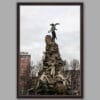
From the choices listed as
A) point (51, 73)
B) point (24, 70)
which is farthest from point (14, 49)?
point (51, 73)

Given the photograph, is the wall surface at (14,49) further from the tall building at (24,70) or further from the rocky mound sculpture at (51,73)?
the rocky mound sculpture at (51,73)

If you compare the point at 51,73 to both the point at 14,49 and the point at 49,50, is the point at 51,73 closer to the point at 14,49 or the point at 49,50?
the point at 49,50

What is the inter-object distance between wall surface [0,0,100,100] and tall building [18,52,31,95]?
0.05m

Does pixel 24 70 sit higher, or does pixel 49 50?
pixel 49 50

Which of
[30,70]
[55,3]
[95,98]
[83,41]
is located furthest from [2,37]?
[95,98]

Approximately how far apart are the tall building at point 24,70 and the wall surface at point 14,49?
55 mm

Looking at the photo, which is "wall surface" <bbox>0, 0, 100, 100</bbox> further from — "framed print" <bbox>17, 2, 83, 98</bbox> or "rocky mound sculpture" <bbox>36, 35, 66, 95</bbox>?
"rocky mound sculpture" <bbox>36, 35, 66, 95</bbox>

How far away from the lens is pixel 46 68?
1.90m

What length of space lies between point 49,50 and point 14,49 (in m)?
0.28

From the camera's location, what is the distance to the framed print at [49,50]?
74.6 inches

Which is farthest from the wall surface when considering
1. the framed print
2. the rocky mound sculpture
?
the rocky mound sculpture

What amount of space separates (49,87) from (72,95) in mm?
189

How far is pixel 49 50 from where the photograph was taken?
190 cm

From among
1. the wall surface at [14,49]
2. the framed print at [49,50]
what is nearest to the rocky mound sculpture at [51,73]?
the framed print at [49,50]
